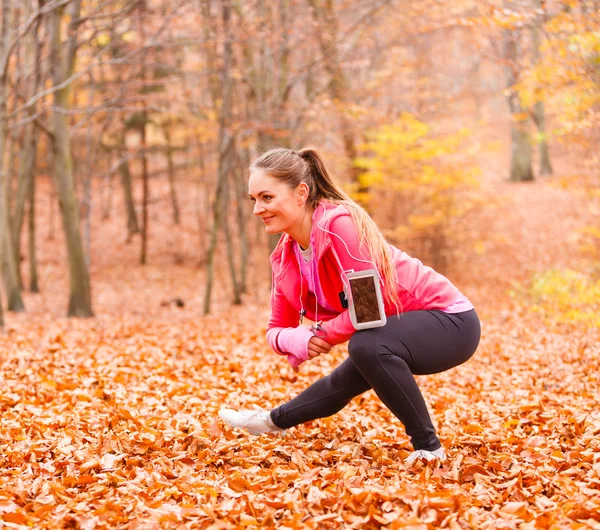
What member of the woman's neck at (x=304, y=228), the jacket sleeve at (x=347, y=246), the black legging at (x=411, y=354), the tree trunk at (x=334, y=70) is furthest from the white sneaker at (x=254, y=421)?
the tree trunk at (x=334, y=70)

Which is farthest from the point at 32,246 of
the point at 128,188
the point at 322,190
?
the point at 322,190

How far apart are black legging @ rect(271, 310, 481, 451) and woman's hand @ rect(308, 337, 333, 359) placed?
0.43 ft

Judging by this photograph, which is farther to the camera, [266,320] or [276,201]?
[266,320]

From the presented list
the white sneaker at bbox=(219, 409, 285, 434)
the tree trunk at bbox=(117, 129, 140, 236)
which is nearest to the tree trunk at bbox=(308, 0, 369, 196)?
the tree trunk at bbox=(117, 129, 140, 236)

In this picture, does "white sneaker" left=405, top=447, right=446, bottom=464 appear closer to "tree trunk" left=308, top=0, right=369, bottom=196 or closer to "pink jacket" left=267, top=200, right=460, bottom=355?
"pink jacket" left=267, top=200, right=460, bottom=355

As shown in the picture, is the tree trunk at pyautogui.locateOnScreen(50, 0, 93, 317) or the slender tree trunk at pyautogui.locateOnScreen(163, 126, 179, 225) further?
the slender tree trunk at pyautogui.locateOnScreen(163, 126, 179, 225)

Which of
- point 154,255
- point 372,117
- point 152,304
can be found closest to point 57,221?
point 154,255

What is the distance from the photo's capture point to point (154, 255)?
23.4 m

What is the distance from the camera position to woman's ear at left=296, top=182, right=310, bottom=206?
3350mm

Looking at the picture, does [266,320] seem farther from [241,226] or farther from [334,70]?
[334,70]

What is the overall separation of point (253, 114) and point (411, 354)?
1168 cm

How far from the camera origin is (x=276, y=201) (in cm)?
331

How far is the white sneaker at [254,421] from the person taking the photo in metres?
3.85

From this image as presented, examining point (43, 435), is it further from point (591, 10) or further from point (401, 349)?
point (591, 10)
